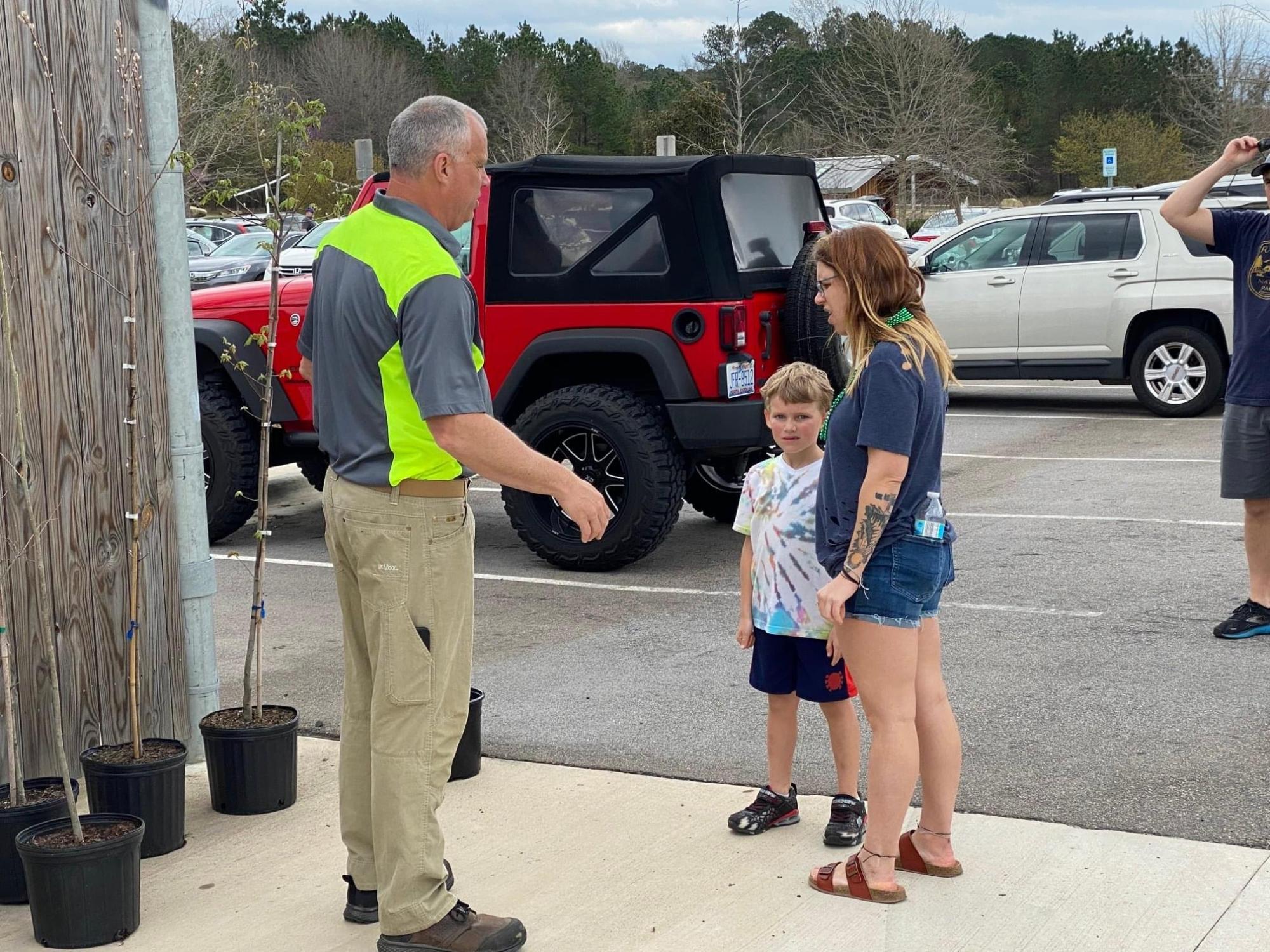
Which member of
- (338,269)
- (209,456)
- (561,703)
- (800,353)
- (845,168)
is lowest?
(561,703)

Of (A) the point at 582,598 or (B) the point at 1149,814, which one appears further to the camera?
(A) the point at 582,598

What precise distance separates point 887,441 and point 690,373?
412cm

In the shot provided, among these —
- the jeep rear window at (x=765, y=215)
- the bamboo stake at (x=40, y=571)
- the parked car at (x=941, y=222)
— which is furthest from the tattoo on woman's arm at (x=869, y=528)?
the parked car at (x=941, y=222)

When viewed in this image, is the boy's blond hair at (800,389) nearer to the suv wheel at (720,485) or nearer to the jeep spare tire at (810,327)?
the jeep spare tire at (810,327)

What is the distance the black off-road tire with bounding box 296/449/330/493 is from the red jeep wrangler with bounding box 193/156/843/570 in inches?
25.8

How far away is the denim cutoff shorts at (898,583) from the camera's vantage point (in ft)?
11.5

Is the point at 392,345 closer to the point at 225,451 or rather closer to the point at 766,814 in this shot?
the point at 766,814

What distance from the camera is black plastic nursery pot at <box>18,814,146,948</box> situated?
11.5 ft

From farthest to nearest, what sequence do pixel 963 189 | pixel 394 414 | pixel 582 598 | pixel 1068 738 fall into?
1. pixel 963 189
2. pixel 582 598
3. pixel 1068 738
4. pixel 394 414

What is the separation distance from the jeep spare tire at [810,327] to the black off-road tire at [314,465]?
291 cm

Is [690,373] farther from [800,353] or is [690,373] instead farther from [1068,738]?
[1068,738]

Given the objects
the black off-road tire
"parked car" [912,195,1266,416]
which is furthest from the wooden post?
"parked car" [912,195,1266,416]

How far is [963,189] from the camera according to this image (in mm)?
47750

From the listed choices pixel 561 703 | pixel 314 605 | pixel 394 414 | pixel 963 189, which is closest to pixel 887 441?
pixel 394 414
